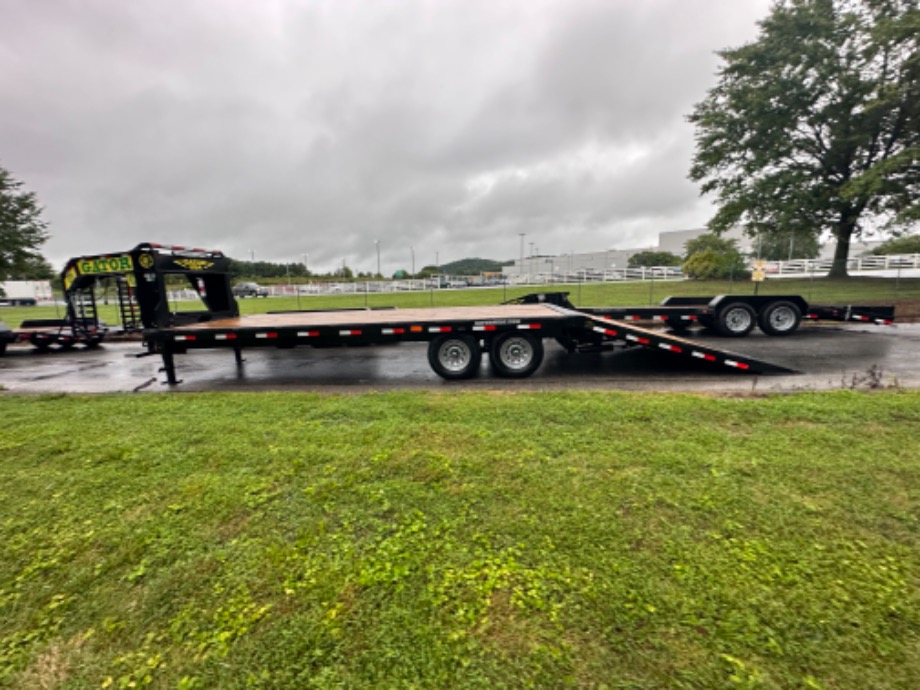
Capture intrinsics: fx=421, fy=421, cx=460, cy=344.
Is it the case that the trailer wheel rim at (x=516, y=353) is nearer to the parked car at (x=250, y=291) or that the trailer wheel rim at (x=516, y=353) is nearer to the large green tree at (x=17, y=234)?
the large green tree at (x=17, y=234)

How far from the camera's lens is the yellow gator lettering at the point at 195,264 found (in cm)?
834

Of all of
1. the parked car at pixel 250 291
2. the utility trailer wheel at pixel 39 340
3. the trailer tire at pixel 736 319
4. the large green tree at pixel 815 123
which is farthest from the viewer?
the parked car at pixel 250 291

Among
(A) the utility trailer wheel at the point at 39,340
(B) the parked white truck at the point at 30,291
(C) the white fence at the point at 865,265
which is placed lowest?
(A) the utility trailer wheel at the point at 39,340

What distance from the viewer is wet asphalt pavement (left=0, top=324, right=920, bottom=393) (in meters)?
6.85

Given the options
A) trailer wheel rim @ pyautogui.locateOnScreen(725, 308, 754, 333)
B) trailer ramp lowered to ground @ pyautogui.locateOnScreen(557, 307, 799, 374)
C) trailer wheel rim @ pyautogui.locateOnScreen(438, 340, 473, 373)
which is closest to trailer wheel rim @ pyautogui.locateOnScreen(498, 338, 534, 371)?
trailer wheel rim @ pyautogui.locateOnScreen(438, 340, 473, 373)

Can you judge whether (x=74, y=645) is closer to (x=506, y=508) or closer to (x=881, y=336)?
(x=506, y=508)

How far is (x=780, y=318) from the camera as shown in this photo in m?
11.7

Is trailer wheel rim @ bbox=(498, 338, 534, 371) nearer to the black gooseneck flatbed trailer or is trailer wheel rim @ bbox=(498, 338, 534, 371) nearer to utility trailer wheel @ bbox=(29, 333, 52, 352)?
the black gooseneck flatbed trailer

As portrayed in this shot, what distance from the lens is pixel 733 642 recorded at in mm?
1820

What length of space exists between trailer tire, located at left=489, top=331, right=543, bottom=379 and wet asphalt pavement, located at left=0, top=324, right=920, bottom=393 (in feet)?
0.80

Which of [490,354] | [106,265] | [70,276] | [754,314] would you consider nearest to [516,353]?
[490,354]

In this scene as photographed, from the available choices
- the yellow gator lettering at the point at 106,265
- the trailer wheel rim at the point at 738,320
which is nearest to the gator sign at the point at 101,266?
the yellow gator lettering at the point at 106,265

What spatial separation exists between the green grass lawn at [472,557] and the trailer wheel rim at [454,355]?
3.19 m

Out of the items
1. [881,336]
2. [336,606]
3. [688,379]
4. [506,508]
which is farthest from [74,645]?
[881,336]
